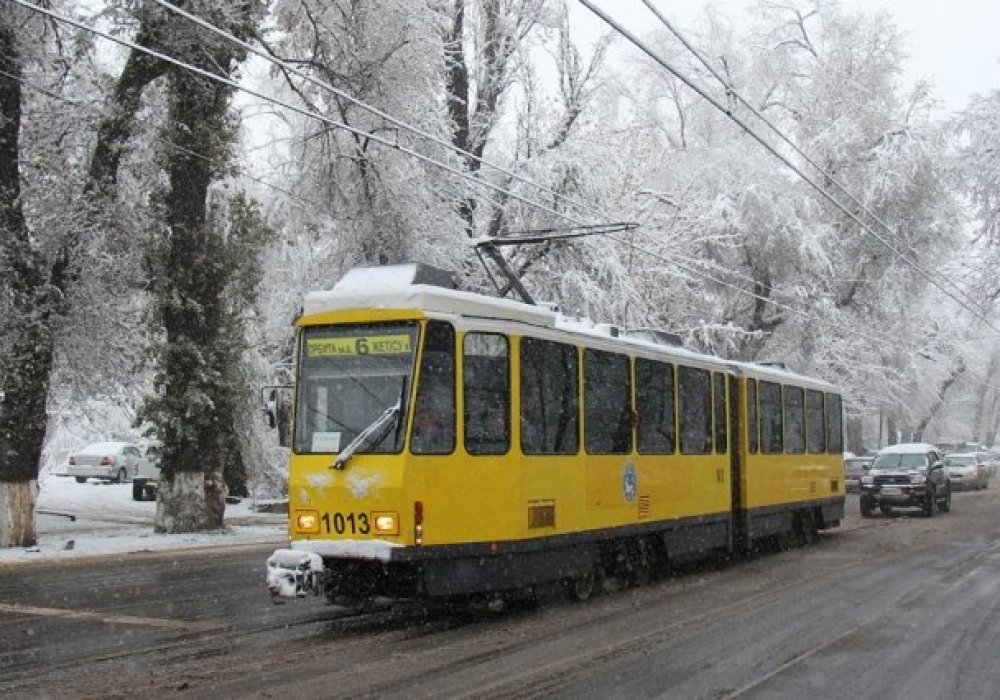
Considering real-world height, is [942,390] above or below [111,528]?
above

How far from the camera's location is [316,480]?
10.9 m

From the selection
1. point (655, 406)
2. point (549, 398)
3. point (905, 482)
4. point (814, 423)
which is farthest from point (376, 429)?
point (905, 482)

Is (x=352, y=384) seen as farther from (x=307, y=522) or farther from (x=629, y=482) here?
(x=629, y=482)

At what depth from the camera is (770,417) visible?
63.6 feet

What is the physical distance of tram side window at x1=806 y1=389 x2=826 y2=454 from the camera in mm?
21531

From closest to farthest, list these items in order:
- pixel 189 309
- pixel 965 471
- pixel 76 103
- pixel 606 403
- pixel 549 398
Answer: pixel 549 398, pixel 606 403, pixel 76 103, pixel 189 309, pixel 965 471

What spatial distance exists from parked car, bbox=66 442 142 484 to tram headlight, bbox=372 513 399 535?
97.7 ft

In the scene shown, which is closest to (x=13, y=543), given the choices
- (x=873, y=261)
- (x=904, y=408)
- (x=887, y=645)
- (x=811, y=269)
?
(x=887, y=645)

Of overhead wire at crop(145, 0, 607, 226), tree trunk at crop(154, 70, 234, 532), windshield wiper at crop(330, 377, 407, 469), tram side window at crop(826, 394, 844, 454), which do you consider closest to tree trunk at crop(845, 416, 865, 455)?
tram side window at crop(826, 394, 844, 454)

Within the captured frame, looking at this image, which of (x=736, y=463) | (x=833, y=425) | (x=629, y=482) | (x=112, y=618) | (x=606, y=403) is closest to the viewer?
(x=112, y=618)

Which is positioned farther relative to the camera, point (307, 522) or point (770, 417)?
point (770, 417)

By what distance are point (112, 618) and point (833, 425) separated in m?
15.9

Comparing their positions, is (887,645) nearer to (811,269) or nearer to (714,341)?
(714,341)

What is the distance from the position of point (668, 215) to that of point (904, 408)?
75.7ft
